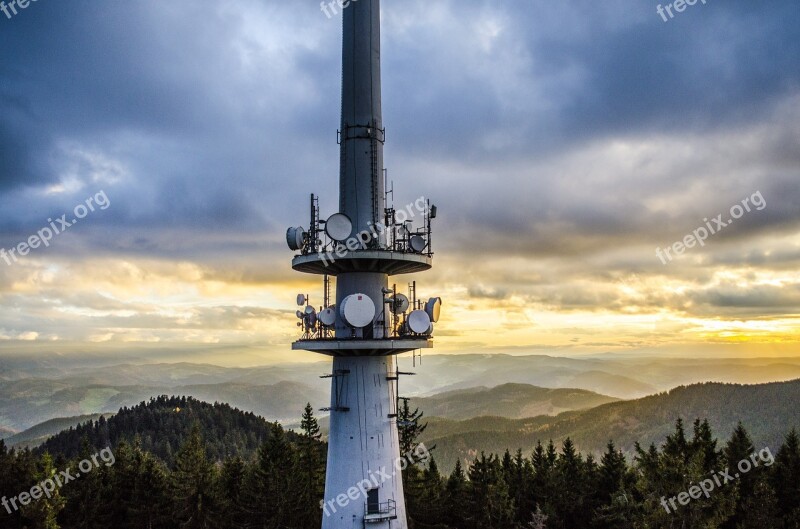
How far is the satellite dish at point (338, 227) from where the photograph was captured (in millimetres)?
19641

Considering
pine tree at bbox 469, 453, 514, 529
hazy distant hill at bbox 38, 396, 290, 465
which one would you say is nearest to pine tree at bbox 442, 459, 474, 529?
pine tree at bbox 469, 453, 514, 529

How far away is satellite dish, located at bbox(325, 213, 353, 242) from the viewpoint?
19.6 meters

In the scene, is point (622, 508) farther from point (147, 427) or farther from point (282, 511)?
point (147, 427)

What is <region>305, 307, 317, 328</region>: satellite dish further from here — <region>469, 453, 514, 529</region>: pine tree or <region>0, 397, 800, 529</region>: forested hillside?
<region>469, 453, 514, 529</region>: pine tree

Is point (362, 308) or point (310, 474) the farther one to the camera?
point (310, 474)

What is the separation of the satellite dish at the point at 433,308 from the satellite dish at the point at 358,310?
2307 mm

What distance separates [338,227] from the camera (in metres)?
19.7

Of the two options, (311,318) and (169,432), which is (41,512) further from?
(169,432)

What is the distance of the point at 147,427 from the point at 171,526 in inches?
5887

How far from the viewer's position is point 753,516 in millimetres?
36438

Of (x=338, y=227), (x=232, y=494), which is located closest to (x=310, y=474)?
(x=232, y=494)

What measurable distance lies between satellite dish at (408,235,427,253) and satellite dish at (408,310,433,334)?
2141mm

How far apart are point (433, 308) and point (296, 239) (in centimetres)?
520

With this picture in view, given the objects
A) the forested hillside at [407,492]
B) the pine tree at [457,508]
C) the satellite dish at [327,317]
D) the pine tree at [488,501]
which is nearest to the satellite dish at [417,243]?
the satellite dish at [327,317]
